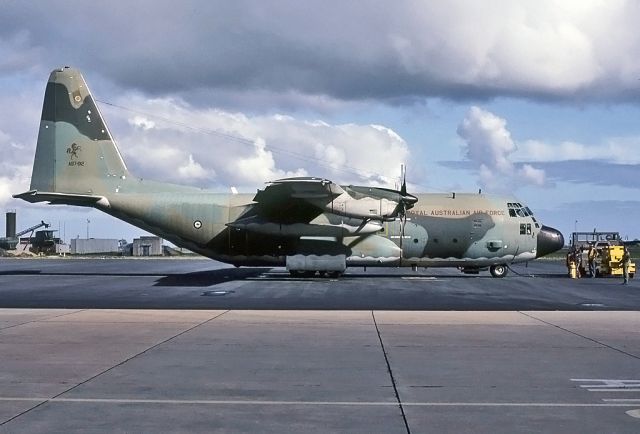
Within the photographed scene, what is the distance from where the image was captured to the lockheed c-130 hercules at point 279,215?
115 feet

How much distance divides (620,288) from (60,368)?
27104 millimetres

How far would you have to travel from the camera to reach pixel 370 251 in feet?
118

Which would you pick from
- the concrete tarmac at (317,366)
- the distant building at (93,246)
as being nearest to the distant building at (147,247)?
the distant building at (93,246)

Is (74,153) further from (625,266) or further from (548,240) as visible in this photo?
(625,266)

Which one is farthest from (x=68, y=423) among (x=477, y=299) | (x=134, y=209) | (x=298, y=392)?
(x=134, y=209)

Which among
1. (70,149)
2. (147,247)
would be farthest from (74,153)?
(147,247)

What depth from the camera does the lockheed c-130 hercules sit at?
35156 mm

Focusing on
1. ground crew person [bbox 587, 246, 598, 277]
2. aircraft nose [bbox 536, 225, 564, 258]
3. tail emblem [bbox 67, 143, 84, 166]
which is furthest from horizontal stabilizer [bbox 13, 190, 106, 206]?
ground crew person [bbox 587, 246, 598, 277]

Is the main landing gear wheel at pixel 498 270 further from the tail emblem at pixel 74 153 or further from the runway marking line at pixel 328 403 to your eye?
the runway marking line at pixel 328 403

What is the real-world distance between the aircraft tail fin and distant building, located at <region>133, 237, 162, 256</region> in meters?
73.8

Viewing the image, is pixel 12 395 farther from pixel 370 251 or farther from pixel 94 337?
pixel 370 251

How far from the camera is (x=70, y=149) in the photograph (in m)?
37.1

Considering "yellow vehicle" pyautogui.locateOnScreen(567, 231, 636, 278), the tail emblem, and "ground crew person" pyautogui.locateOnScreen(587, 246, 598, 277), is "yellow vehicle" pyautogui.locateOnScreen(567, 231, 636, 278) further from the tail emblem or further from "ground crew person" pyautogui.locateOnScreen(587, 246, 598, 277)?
the tail emblem

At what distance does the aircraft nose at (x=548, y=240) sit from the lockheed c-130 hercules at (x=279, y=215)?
62 millimetres
